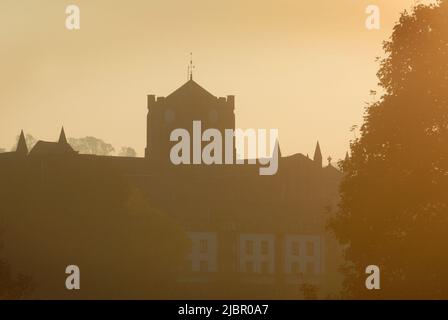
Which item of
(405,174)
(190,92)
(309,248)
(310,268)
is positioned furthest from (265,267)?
(405,174)

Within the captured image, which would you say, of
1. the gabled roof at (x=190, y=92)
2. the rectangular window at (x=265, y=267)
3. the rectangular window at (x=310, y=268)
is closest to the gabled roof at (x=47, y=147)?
the gabled roof at (x=190, y=92)

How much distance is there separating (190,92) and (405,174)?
10189 cm

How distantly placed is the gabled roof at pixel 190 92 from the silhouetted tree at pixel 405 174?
99.4m

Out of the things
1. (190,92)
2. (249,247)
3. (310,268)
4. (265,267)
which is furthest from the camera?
(190,92)

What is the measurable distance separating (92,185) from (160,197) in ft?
132

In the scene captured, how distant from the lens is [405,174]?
1156 inches

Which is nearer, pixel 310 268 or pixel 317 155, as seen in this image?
pixel 310 268

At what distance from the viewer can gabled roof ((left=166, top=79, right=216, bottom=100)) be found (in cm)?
13062

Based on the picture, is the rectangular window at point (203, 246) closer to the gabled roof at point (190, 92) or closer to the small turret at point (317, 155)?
the gabled roof at point (190, 92)

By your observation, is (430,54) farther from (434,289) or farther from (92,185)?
(92,185)

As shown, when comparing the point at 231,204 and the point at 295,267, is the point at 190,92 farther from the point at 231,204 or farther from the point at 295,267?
the point at 295,267

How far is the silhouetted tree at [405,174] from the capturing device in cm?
2836

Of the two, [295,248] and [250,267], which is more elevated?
[295,248]
